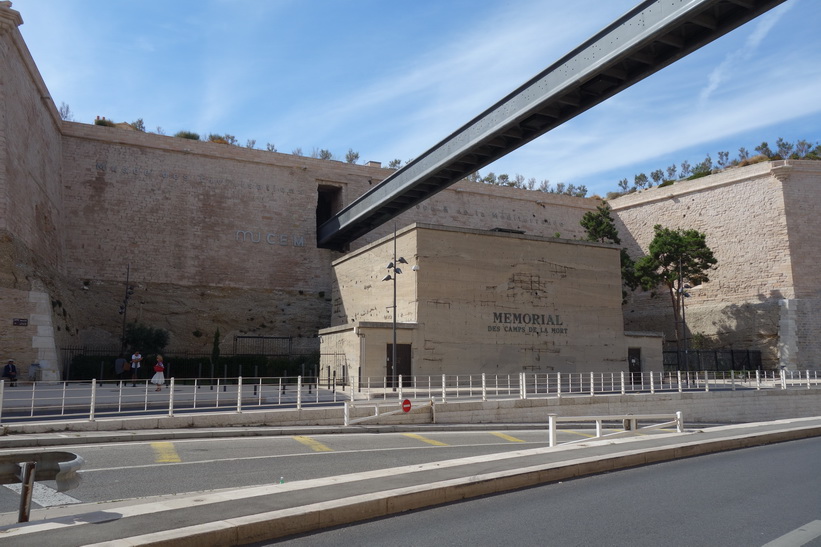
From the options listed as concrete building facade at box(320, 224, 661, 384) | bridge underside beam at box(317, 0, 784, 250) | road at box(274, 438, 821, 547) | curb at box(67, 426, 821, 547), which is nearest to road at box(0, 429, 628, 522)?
curb at box(67, 426, 821, 547)

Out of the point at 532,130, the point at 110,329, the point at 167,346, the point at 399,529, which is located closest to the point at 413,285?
the point at 532,130

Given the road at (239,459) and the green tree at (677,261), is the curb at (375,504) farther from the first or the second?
the green tree at (677,261)

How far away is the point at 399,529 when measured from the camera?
19.6ft

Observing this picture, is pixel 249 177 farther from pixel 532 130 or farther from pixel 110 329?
pixel 532 130

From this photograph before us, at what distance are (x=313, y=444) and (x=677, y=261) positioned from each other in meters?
37.0

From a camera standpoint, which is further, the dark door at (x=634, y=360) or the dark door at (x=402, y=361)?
the dark door at (x=634, y=360)

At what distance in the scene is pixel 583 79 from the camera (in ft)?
65.1

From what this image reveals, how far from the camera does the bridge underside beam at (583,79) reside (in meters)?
17.0

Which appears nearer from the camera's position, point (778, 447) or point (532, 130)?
point (778, 447)

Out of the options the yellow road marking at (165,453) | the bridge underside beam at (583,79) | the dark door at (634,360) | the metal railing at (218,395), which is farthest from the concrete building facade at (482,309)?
the yellow road marking at (165,453)

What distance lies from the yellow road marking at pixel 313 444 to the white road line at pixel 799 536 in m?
8.02

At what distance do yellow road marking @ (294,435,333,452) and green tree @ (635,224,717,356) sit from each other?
34.2m

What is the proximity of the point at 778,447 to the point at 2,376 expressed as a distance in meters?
23.4

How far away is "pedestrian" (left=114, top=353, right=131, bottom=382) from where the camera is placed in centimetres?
2852
